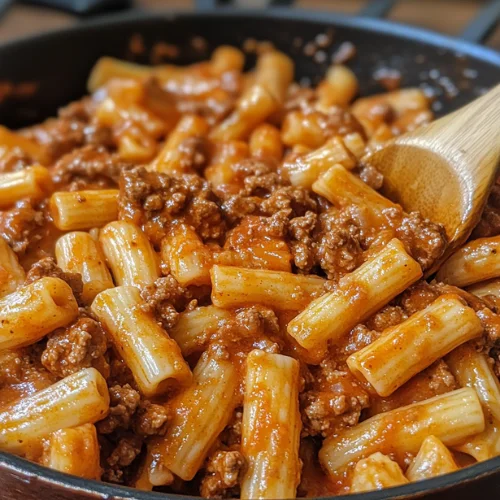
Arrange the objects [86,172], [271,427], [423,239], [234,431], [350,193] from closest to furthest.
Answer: [271,427] → [234,431] → [423,239] → [350,193] → [86,172]

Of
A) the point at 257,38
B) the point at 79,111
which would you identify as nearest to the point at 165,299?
the point at 79,111

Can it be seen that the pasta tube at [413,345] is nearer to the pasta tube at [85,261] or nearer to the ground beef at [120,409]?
the ground beef at [120,409]

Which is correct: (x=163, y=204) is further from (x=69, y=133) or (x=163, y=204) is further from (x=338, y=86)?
(x=338, y=86)

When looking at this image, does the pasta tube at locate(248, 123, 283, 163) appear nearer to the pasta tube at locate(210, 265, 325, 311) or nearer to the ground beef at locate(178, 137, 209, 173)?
the ground beef at locate(178, 137, 209, 173)

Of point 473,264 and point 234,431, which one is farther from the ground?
point 473,264

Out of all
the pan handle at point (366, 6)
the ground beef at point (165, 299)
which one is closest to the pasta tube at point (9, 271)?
the ground beef at point (165, 299)

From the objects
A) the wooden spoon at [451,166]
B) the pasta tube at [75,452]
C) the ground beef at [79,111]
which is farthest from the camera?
the ground beef at [79,111]
